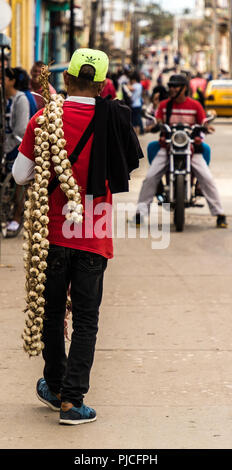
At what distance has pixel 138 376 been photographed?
6.46m

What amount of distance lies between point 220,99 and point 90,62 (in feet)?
103

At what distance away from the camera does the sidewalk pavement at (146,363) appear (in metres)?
5.39

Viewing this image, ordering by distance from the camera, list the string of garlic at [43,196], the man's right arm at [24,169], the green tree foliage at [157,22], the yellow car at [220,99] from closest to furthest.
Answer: the string of garlic at [43,196]
the man's right arm at [24,169]
the yellow car at [220,99]
the green tree foliage at [157,22]

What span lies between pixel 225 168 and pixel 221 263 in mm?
9514

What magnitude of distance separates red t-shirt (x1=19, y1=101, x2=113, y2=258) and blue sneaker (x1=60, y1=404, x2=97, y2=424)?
781mm

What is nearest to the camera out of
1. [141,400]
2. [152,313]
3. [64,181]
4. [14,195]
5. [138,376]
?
[64,181]

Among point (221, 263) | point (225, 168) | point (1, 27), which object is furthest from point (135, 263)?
point (225, 168)

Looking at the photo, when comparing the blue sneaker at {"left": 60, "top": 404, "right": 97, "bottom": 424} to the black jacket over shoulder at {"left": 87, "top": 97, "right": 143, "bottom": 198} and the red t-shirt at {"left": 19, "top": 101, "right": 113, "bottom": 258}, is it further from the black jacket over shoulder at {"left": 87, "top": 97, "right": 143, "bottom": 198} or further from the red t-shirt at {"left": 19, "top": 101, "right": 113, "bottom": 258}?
the black jacket over shoulder at {"left": 87, "top": 97, "right": 143, "bottom": 198}

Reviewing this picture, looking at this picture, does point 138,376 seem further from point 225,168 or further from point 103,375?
point 225,168

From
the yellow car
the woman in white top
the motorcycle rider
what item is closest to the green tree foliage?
the yellow car

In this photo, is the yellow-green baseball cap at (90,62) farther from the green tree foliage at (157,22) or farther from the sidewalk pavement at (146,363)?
the green tree foliage at (157,22)

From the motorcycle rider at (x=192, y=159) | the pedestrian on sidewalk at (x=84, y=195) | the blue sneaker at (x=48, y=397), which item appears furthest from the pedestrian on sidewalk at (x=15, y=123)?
the pedestrian on sidewalk at (x=84, y=195)

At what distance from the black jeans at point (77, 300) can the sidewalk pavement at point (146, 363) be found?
237 mm

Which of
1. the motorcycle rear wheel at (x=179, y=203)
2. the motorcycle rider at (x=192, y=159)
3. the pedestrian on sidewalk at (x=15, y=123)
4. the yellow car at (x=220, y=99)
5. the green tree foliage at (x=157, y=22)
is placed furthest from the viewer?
the green tree foliage at (x=157, y=22)
